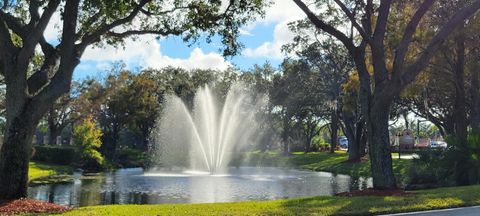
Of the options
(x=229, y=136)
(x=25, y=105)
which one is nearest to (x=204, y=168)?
(x=229, y=136)

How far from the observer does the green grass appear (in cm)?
1170

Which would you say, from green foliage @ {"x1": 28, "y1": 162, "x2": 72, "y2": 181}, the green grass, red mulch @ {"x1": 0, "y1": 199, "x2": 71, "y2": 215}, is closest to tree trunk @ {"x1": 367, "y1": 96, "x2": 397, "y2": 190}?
the green grass

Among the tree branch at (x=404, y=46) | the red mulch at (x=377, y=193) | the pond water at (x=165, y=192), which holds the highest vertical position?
the tree branch at (x=404, y=46)

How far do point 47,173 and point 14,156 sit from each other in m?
21.4

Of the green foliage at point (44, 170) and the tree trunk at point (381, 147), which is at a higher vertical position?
the tree trunk at point (381, 147)

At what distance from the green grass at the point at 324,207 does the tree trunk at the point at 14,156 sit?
289 cm

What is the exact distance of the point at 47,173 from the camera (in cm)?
3444

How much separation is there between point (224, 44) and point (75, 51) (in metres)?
5.34

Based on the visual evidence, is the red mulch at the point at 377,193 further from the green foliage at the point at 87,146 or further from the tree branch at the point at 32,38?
the green foliage at the point at 87,146

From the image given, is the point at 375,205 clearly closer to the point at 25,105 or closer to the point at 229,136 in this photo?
the point at 25,105

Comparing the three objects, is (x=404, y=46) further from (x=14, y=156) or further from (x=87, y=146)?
(x=87, y=146)

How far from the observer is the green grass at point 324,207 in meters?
11.7

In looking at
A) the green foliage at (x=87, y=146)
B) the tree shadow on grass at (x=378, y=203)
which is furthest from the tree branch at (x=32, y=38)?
the green foliage at (x=87, y=146)

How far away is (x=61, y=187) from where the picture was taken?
2595cm
